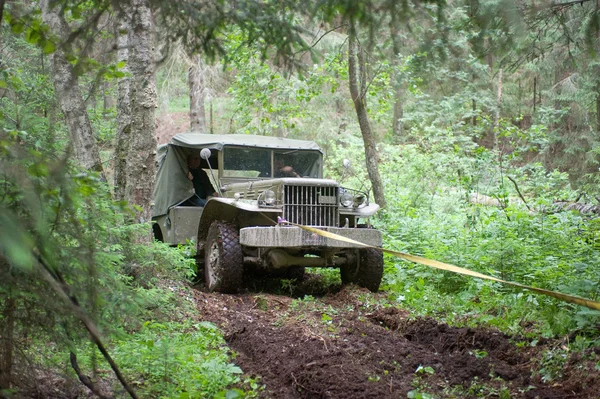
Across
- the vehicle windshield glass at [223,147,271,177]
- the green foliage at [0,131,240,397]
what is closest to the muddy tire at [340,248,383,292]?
the vehicle windshield glass at [223,147,271,177]

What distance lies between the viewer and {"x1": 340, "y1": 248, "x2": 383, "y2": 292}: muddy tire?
8.21 meters

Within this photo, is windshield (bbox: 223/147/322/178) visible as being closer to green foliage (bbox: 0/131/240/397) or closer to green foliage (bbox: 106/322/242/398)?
green foliage (bbox: 0/131/240/397)

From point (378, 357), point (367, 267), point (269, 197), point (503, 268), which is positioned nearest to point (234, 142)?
point (269, 197)

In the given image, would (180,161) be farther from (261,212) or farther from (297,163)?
(261,212)

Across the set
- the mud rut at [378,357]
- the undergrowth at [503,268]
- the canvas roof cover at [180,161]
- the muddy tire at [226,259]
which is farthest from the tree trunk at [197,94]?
the mud rut at [378,357]

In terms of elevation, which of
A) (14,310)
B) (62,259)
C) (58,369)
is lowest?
(58,369)

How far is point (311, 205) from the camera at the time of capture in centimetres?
809

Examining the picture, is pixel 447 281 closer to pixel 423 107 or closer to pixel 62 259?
pixel 62 259

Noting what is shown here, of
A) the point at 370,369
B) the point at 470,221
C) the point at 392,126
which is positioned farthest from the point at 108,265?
the point at 392,126

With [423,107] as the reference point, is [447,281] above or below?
below

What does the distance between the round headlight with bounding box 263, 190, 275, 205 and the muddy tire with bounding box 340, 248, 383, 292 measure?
4.37 ft

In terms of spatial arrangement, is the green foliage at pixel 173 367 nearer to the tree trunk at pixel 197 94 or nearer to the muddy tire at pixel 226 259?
the muddy tire at pixel 226 259

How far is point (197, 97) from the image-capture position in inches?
769

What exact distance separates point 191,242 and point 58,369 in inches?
206
